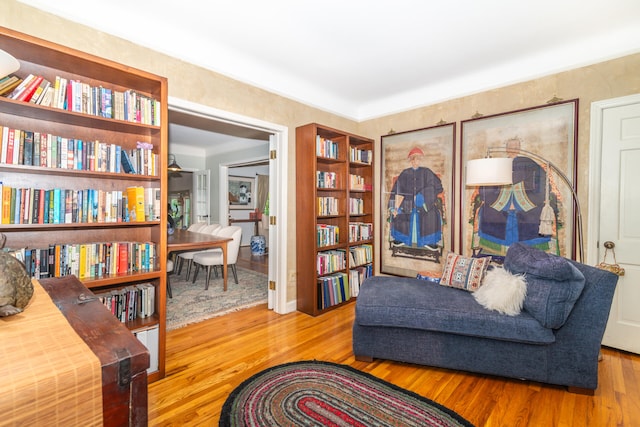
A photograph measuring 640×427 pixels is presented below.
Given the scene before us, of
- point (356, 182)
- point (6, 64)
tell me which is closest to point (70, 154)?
point (6, 64)

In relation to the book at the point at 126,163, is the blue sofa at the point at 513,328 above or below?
below

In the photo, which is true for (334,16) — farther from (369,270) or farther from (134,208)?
(369,270)

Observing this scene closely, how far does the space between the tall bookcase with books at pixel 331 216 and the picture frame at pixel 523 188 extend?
3.92 feet

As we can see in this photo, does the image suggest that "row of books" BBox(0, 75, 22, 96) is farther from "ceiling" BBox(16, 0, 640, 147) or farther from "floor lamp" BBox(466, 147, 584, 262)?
"floor lamp" BBox(466, 147, 584, 262)

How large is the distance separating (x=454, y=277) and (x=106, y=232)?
2768mm

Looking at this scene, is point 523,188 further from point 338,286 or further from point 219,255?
point 219,255

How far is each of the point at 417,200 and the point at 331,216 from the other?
3.49 feet

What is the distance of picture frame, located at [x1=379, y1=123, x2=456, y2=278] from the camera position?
335 centimetres

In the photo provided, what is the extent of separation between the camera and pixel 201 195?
6922 mm

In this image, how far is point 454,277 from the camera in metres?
2.57

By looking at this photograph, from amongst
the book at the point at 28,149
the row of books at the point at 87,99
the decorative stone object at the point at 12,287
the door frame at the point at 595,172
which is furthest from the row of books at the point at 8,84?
the door frame at the point at 595,172

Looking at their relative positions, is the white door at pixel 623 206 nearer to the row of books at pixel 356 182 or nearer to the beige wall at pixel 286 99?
the beige wall at pixel 286 99

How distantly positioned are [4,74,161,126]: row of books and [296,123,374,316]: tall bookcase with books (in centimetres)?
157

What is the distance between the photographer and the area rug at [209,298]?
3147 mm
